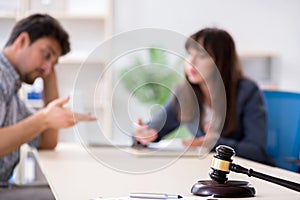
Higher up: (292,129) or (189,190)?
(189,190)

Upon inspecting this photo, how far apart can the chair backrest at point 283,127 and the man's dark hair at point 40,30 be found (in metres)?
1.00

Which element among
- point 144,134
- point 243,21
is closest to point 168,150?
point 144,134

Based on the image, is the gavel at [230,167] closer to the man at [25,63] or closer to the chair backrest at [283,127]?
the man at [25,63]

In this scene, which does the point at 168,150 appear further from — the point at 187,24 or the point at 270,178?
the point at 187,24

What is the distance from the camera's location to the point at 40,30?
2615 millimetres

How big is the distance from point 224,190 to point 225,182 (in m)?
0.05

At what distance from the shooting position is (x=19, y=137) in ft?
7.50

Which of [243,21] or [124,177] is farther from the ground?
[243,21]

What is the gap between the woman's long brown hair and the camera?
2812 millimetres

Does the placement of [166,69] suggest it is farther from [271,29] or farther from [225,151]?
[271,29]

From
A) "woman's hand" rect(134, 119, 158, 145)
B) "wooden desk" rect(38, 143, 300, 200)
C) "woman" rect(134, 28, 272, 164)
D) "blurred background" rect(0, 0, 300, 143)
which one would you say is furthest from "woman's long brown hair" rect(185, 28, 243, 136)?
"blurred background" rect(0, 0, 300, 143)

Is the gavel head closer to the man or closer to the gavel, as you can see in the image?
the gavel

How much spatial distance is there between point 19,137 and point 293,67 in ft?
10.6

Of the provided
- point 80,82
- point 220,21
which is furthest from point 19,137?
point 220,21
